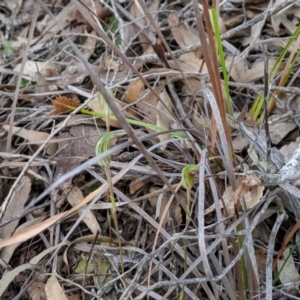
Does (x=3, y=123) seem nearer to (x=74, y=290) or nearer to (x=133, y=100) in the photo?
(x=133, y=100)

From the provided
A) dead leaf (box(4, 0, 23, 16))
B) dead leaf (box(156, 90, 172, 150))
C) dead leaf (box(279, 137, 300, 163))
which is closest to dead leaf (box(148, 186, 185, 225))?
dead leaf (box(156, 90, 172, 150))

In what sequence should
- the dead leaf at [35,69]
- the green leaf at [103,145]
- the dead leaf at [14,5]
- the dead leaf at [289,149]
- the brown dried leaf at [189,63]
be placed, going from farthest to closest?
the dead leaf at [14,5] → the dead leaf at [35,69] → the brown dried leaf at [189,63] → the dead leaf at [289,149] → the green leaf at [103,145]

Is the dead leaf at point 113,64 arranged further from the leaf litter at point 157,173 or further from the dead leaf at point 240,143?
the dead leaf at point 240,143

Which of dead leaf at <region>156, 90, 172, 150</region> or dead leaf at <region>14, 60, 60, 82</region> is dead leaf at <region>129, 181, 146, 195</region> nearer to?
dead leaf at <region>156, 90, 172, 150</region>

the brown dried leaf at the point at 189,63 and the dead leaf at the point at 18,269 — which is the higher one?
the brown dried leaf at the point at 189,63

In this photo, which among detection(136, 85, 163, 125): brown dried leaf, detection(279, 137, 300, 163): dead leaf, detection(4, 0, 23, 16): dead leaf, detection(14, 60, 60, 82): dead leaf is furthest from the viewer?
detection(4, 0, 23, 16): dead leaf

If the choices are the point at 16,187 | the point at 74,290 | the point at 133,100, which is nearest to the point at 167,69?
the point at 133,100

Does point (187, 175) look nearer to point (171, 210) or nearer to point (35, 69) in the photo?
point (171, 210)

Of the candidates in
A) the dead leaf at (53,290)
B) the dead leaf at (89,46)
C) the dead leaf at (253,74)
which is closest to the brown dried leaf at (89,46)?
the dead leaf at (89,46)
